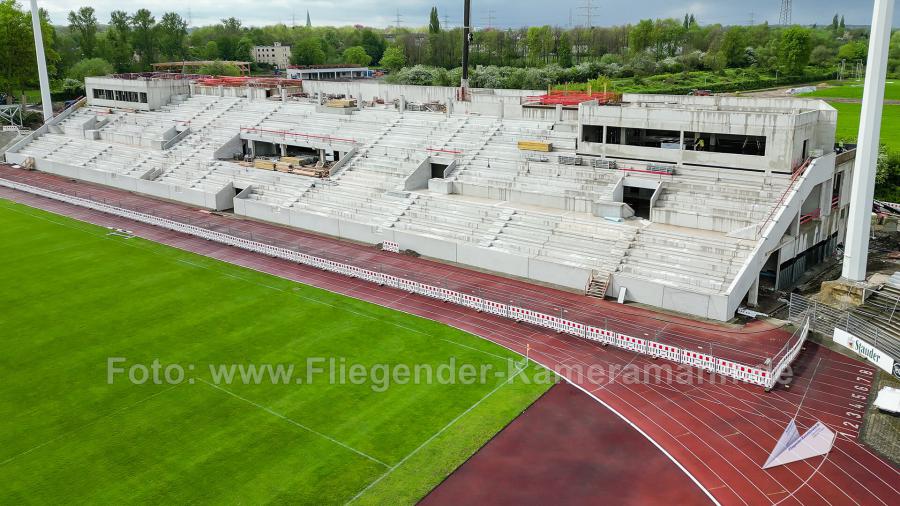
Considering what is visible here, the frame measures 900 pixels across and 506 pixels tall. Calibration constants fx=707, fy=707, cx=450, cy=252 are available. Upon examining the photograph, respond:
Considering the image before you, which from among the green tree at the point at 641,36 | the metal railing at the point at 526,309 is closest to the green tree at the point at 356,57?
the green tree at the point at 641,36

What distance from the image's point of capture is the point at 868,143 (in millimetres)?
31484

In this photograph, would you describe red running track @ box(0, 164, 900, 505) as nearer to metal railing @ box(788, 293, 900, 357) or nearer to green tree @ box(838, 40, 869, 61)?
metal railing @ box(788, 293, 900, 357)

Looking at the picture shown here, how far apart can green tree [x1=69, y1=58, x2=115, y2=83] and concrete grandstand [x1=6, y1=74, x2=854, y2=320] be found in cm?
6522

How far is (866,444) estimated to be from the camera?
2206 cm

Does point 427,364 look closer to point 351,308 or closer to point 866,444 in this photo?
point 351,308

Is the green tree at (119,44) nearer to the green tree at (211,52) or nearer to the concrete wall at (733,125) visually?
the green tree at (211,52)

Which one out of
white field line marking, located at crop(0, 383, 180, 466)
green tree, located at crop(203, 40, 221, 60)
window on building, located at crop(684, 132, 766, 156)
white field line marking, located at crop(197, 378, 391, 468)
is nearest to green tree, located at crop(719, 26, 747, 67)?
window on building, located at crop(684, 132, 766, 156)

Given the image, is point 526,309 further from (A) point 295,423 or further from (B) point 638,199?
(B) point 638,199

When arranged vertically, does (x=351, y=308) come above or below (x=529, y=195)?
below

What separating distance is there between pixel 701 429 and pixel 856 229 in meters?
15.6

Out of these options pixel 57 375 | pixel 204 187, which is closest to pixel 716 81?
pixel 204 187

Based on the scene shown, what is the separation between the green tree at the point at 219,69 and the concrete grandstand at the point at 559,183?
63.9 meters

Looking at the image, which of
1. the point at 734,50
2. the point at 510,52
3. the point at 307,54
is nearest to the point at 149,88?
the point at 510,52

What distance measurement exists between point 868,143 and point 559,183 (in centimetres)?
1756
